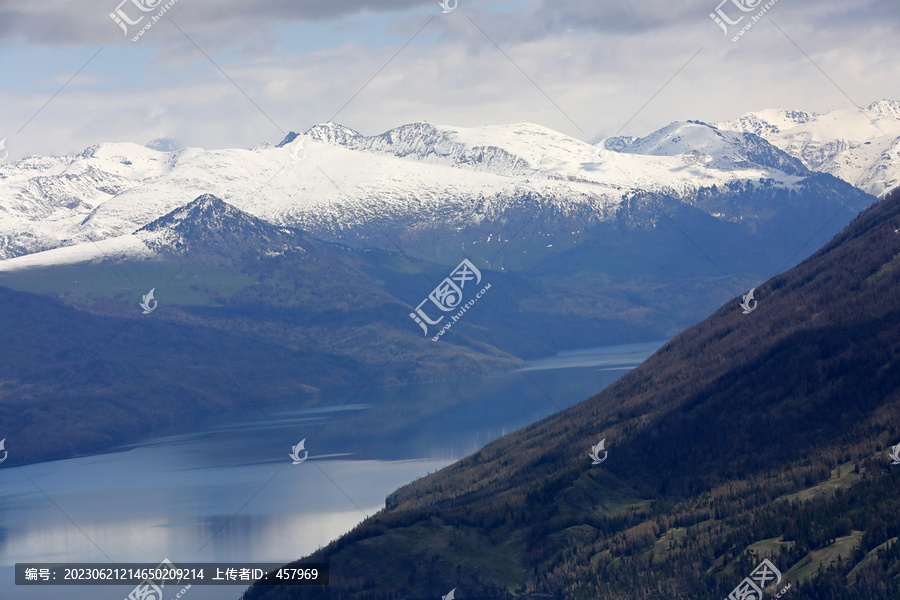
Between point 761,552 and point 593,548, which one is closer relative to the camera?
point 761,552

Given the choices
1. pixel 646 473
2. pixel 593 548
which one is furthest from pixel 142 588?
pixel 646 473

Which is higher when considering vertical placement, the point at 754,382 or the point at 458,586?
the point at 754,382

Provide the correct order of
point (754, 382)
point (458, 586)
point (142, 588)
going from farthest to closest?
point (754, 382) < point (142, 588) < point (458, 586)


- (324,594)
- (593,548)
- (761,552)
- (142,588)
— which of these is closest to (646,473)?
(593,548)

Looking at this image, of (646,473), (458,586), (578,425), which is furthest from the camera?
(578,425)

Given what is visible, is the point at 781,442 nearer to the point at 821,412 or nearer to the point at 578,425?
the point at 821,412

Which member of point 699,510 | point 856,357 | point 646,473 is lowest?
point 699,510
